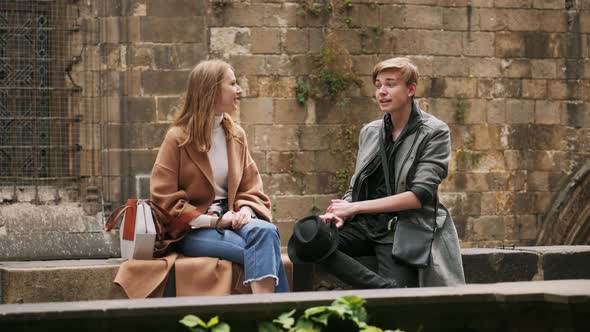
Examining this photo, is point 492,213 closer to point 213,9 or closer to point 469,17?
point 469,17

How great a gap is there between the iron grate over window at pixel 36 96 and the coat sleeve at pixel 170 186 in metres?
5.81

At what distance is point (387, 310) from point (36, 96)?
759 centimetres

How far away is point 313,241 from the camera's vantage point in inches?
220

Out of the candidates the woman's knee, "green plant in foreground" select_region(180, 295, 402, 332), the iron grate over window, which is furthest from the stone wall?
"green plant in foreground" select_region(180, 295, 402, 332)

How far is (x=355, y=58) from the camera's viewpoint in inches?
460

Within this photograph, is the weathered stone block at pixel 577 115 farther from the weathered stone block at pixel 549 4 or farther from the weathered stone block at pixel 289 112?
the weathered stone block at pixel 289 112

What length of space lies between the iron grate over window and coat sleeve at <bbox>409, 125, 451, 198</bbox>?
6259 mm

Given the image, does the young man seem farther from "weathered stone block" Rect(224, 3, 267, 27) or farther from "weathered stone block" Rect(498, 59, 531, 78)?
"weathered stone block" Rect(498, 59, 531, 78)

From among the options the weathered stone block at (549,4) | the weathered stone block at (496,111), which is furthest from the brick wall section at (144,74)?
the weathered stone block at (549,4)

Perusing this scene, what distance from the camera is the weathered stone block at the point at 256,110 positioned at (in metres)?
11.4

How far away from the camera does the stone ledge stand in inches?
163

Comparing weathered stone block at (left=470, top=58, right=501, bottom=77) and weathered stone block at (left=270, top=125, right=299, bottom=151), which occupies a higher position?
weathered stone block at (left=470, top=58, right=501, bottom=77)

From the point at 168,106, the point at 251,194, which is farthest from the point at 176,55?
the point at 251,194

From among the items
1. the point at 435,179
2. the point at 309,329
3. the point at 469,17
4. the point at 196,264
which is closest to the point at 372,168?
the point at 435,179
